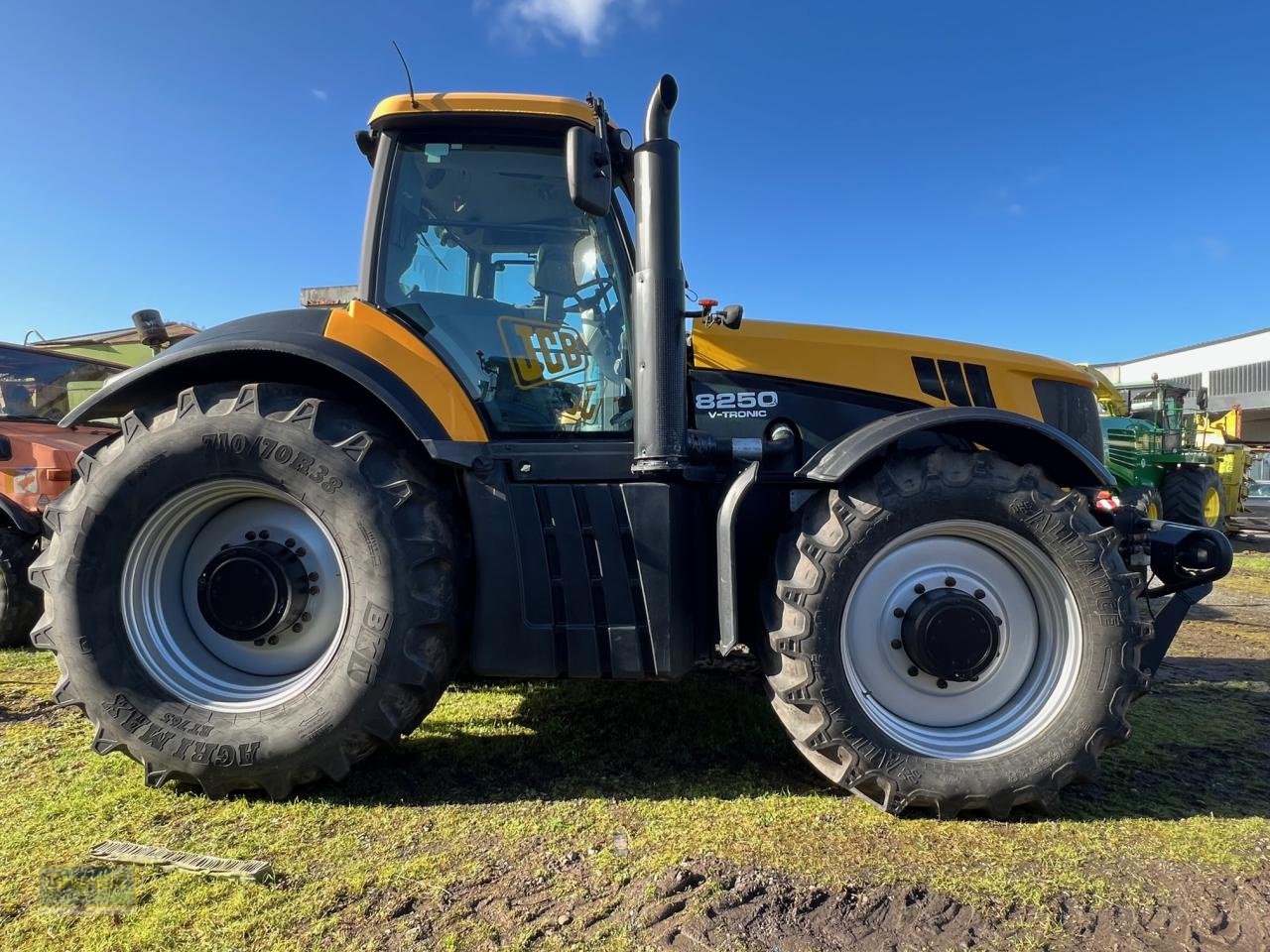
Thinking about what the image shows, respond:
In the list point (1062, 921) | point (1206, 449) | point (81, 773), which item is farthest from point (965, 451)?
point (1206, 449)

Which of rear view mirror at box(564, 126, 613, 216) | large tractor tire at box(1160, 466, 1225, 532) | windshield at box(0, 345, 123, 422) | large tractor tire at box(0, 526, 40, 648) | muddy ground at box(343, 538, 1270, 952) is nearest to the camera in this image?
muddy ground at box(343, 538, 1270, 952)

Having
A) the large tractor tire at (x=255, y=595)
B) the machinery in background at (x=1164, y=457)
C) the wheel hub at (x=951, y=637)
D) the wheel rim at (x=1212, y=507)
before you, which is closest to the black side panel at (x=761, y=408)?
the wheel hub at (x=951, y=637)

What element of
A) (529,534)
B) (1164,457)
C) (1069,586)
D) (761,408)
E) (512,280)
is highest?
(512,280)

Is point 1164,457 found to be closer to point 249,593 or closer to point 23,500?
point 249,593

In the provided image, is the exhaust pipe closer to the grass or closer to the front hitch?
the grass

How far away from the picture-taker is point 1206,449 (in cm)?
1421

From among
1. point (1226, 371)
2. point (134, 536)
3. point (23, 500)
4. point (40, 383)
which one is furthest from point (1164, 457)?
point (1226, 371)

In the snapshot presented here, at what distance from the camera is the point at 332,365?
8.50ft

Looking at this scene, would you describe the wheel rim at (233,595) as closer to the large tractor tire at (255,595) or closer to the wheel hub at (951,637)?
the large tractor tire at (255,595)

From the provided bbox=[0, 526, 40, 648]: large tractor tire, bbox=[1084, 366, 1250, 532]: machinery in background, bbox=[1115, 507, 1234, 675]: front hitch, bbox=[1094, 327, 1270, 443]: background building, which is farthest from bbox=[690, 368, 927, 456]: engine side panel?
bbox=[1094, 327, 1270, 443]: background building

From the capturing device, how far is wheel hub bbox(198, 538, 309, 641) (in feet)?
8.82

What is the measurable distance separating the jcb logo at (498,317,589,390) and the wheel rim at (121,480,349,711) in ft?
3.18

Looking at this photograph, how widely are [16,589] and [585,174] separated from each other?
181 inches

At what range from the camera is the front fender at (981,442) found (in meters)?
2.63
